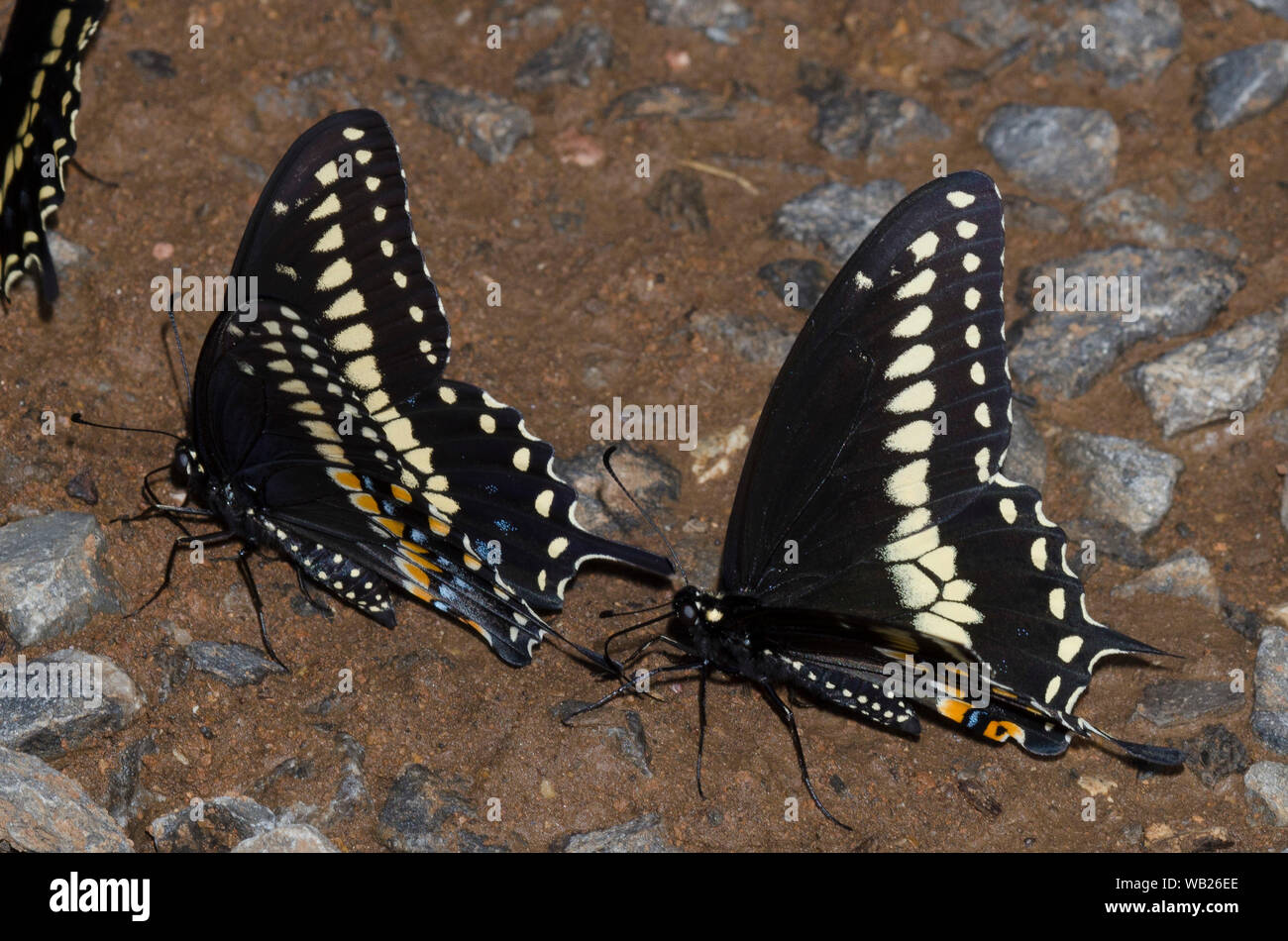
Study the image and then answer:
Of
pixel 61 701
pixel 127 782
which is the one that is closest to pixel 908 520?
pixel 127 782

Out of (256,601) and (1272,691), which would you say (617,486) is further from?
(1272,691)

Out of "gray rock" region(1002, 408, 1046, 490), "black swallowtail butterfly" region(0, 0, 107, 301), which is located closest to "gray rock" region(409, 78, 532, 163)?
"black swallowtail butterfly" region(0, 0, 107, 301)

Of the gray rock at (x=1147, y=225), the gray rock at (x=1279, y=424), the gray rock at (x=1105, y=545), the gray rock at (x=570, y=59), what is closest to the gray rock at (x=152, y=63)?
the gray rock at (x=570, y=59)

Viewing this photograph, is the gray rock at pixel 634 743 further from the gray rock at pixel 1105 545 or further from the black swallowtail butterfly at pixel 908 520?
the gray rock at pixel 1105 545

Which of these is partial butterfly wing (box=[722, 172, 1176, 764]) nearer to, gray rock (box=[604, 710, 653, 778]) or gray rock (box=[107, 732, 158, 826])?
gray rock (box=[604, 710, 653, 778])

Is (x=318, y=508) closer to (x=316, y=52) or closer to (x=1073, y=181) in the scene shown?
(x=316, y=52)
